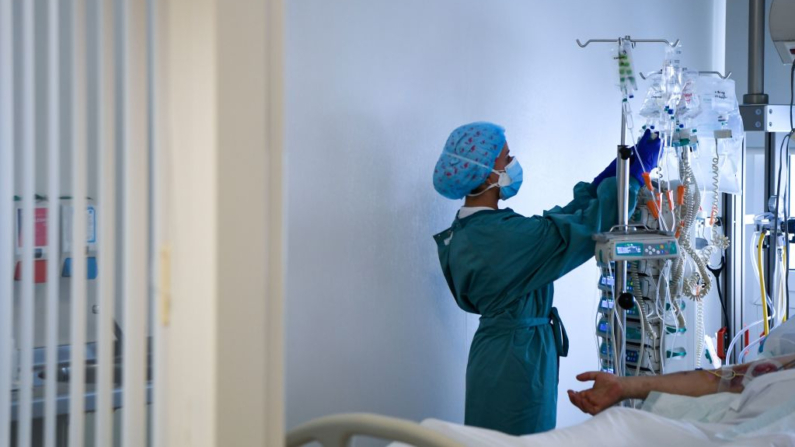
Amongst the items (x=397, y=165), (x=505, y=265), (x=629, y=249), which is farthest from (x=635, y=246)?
(x=397, y=165)

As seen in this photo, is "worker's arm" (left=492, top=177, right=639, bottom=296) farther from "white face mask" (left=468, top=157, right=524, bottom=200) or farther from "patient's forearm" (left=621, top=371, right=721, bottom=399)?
"patient's forearm" (left=621, top=371, right=721, bottom=399)

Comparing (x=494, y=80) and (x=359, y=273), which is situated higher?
(x=494, y=80)

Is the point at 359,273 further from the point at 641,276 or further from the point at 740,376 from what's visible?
the point at 740,376

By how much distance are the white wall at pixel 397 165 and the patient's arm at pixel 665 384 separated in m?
0.84

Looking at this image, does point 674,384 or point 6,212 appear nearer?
point 6,212

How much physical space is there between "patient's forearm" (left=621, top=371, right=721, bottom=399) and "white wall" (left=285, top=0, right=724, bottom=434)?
96 centimetres

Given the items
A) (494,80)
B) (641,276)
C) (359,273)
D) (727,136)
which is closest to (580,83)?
(494,80)

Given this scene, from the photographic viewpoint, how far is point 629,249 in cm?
264

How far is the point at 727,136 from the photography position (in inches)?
121

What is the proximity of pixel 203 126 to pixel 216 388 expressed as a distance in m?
0.26

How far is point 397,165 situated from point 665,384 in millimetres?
1225

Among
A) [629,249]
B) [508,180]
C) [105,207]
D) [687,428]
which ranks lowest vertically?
[687,428]

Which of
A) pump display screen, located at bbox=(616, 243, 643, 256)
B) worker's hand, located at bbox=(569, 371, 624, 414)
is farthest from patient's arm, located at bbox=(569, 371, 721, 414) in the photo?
pump display screen, located at bbox=(616, 243, 643, 256)

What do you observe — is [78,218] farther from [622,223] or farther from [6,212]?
[622,223]
